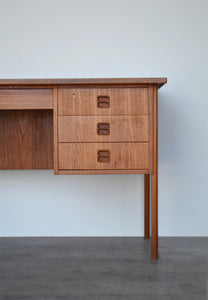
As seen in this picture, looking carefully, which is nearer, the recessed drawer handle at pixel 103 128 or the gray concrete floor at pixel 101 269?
the gray concrete floor at pixel 101 269

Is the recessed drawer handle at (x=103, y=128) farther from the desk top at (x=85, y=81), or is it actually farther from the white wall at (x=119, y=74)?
the white wall at (x=119, y=74)

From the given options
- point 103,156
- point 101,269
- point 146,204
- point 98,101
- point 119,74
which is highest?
point 119,74

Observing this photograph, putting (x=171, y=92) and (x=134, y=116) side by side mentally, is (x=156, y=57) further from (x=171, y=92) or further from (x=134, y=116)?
(x=134, y=116)

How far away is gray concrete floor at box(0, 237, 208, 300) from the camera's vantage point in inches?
45.2

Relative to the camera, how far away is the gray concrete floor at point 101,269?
1.15 metres

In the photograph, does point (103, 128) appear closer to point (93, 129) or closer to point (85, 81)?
point (93, 129)

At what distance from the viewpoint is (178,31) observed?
6.24 ft

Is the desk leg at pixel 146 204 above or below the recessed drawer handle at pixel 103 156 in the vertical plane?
below

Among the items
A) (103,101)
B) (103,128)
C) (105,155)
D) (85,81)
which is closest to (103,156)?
(105,155)

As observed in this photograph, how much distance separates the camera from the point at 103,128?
4.85 ft

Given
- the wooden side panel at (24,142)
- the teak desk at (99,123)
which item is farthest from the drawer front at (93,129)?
the wooden side panel at (24,142)

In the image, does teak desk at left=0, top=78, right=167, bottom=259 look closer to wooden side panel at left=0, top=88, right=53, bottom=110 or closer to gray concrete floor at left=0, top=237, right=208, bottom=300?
wooden side panel at left=0, top=88, right=53, bottom=110

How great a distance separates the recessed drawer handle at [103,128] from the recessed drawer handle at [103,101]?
9cm

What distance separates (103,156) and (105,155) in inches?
0.4
